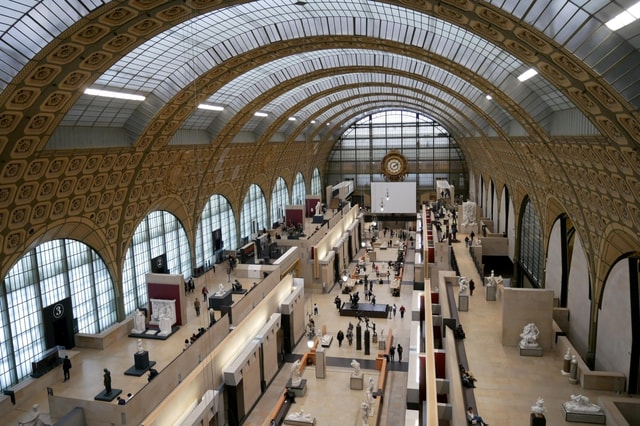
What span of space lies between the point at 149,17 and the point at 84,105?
706cm

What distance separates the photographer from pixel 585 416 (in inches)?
562

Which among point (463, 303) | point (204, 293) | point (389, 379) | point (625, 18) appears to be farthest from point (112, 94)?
point (625, 18)

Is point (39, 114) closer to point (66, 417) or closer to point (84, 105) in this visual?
point (84, 105)

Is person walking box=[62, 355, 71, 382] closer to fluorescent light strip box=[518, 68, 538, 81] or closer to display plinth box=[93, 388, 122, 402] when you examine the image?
display plinth box=[93, 388, 122, 402]

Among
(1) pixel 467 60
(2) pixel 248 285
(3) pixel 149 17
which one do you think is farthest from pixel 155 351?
(1) pixel 467 60

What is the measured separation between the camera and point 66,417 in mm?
14719

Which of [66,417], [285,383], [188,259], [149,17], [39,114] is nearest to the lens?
[66,417]

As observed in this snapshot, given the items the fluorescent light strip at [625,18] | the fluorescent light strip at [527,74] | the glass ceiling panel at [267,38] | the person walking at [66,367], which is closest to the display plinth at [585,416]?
the glass ceiling panel at [267,38]

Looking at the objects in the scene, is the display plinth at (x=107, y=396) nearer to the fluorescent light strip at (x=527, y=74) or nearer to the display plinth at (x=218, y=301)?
the display plinth at (x=218, y=301)

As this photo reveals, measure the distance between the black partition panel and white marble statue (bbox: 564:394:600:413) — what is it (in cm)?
2001

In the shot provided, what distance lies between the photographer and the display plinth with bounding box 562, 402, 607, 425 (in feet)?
46.5

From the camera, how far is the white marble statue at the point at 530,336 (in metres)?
18.8

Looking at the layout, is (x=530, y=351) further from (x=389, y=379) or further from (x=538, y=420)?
(x=389, y=379)

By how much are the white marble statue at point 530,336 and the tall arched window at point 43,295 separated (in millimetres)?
19842
